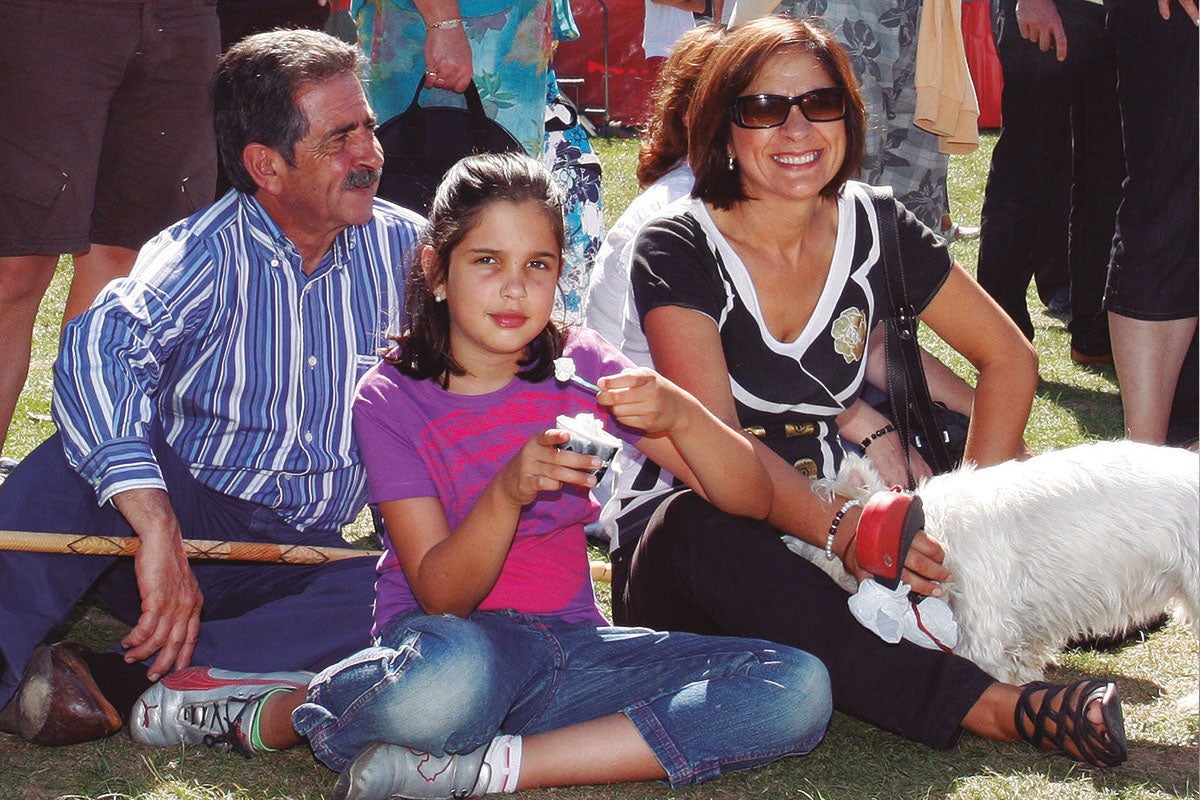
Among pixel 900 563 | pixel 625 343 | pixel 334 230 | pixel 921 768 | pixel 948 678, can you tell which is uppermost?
pixel 334 230

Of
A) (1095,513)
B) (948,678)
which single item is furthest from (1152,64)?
(948,678)

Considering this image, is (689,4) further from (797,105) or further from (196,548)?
(196,548)

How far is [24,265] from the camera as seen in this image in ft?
12.2

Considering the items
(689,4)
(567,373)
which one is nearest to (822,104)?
(567,373)

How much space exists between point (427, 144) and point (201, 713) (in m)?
1.63

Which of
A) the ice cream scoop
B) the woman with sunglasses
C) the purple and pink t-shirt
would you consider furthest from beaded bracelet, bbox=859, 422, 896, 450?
the ice cream scoop

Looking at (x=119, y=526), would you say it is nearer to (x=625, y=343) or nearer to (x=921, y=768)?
(x=625, y=343)

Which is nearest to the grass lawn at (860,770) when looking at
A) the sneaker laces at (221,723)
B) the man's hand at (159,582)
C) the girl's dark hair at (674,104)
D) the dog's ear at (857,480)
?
the sneaker laces at (221,723)

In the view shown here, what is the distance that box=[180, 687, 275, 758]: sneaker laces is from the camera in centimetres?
269

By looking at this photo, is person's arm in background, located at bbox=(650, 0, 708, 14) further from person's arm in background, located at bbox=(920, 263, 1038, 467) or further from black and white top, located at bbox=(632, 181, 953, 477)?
person's arm in background, located at bbox=(920, 263, 1038, 467)

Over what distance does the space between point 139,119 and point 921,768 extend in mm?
2612

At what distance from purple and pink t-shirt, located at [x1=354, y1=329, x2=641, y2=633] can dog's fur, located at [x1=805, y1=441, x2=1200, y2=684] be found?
0.65m

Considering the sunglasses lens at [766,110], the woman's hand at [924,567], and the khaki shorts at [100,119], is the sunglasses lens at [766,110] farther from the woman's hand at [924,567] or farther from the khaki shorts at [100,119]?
the khaki shorts at [100,119]

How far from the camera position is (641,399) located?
2322mm
